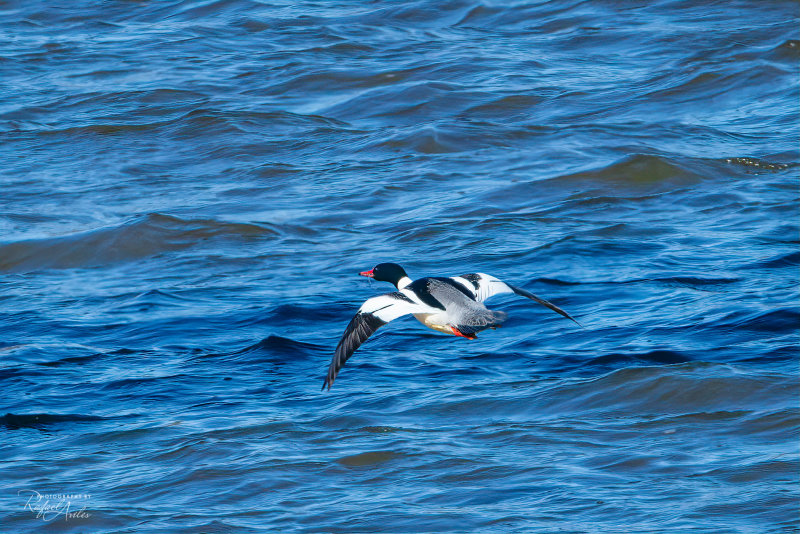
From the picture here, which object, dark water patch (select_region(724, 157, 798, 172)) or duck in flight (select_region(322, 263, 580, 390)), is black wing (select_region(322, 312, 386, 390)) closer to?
duck in flight (select_region(322, 263, 580, 390))

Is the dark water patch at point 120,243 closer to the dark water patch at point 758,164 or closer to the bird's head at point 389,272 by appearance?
the bird's head at point 389,272

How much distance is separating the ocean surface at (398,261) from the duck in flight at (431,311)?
0.55m

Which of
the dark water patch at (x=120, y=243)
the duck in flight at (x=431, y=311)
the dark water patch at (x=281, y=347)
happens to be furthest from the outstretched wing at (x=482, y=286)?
the dark water patch at (x=120, y=243)

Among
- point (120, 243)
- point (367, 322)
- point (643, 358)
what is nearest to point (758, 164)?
point (643, 358)

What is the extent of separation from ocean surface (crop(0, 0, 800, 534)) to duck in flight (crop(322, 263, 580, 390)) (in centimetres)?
55

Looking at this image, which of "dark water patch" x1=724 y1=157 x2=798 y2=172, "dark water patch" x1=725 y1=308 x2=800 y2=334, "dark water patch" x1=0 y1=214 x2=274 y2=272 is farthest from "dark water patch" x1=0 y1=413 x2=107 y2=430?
"dark water patch" x1=724 y1=157 x2=798 y2=172

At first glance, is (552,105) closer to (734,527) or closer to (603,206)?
(603,206)

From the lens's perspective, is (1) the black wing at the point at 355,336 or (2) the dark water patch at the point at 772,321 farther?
(2) the dark water patch at the point at 772,321

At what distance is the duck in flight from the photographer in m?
5.77

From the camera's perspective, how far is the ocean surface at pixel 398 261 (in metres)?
5.68

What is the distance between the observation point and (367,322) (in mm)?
5816

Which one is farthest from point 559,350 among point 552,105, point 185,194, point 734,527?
point 552,105

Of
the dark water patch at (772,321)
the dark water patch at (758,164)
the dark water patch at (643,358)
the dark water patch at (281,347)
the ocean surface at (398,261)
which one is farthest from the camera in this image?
the dark water patch at (758,164)

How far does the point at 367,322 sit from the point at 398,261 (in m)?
2.91
